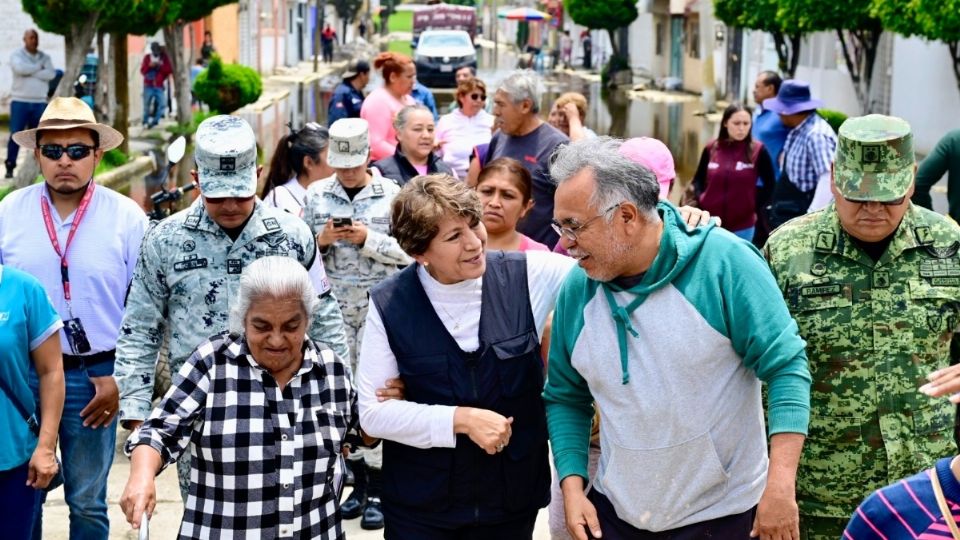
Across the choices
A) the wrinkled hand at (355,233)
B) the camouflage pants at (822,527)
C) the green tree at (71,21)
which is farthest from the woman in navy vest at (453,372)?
the green tree at (71,21)

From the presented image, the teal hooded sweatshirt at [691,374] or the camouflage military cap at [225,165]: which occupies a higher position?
the camouflage military cap at [225,165]

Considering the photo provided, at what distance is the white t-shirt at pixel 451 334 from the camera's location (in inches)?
157

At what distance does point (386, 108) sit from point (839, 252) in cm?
611

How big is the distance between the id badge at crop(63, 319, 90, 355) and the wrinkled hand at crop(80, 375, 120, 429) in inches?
5.2

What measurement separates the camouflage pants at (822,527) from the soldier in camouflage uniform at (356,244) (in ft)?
8.78

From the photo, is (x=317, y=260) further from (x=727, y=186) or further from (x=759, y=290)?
(x=727, y=186)

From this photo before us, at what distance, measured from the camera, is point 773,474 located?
3502mm

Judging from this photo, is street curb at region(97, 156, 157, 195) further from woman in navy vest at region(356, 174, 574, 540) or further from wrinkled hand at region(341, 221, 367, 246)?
woman in navy vest at region(356, 174, 574, 540)

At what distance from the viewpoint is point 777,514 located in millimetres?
3484

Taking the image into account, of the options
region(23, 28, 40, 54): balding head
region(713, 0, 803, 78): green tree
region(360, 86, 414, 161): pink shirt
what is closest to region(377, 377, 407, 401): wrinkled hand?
region(360, 86, 414, 161): pink shirt

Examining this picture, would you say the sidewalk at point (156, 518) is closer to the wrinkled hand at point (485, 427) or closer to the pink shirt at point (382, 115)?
the wrinkled hand at point (485, 427)

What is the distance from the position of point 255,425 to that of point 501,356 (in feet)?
2.55

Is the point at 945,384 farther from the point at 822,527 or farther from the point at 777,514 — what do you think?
the point at 822,527

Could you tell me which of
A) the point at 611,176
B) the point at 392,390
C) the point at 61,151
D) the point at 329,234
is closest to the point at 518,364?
the point at 392,390
